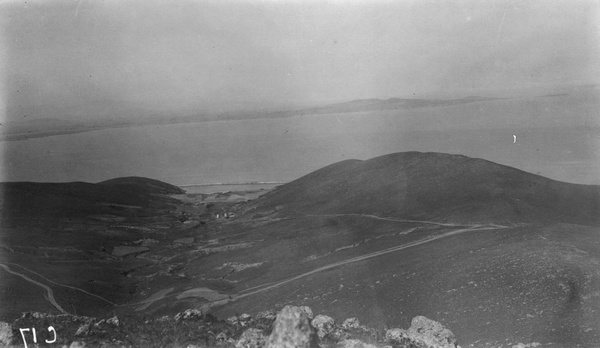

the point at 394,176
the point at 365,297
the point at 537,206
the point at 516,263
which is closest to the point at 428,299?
the point at 365,297

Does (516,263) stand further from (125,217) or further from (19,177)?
(19,177)

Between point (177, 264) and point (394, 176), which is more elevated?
point (394, 176)

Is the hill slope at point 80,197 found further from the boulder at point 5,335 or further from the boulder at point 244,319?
the boulder at point 244,319

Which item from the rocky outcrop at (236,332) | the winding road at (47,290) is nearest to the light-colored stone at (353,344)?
the rocky outcrop at (236,332)

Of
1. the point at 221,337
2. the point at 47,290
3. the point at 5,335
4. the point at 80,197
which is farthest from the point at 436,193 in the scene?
the point at 5,335

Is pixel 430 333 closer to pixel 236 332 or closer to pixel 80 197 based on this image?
pixel 236 332

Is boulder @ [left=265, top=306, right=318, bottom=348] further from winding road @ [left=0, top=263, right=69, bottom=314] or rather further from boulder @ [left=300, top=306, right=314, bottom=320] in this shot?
winding road @ [left=0, top=263, right=69, bottom=314]
